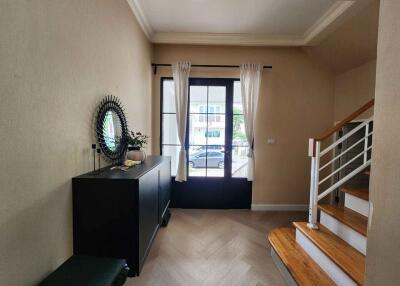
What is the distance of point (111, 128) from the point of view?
7.50 ft

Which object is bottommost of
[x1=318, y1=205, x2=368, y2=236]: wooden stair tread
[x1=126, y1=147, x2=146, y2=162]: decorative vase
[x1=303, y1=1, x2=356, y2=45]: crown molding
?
[x1=318, y1=205, x2=368, y2=236]: wooden stair tread

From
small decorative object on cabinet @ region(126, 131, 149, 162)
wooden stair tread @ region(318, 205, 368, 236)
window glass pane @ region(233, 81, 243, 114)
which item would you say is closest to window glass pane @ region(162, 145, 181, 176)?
window glass pane @ region(233, 81, 243, 114)

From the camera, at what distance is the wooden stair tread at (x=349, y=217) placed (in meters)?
2.09

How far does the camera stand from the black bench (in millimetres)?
1264

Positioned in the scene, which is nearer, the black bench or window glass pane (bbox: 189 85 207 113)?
the black bench

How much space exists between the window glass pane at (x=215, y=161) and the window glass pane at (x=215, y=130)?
0.13 metres

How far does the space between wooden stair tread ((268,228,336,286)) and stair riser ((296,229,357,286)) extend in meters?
0.03

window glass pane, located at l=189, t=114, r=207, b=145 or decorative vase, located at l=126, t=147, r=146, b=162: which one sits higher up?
window glass pane, located at l=189, t=114, r=207, b=145

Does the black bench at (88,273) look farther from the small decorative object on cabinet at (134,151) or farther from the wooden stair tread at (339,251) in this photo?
the wooden stair tread at (339,251)

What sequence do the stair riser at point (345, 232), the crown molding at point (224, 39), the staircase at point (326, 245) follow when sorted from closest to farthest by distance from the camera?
1. the staircase at point (326, 245)
2. the stair riser at point (345, 232)
3. the crown molding at point (224, 39)

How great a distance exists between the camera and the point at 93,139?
6.56ft

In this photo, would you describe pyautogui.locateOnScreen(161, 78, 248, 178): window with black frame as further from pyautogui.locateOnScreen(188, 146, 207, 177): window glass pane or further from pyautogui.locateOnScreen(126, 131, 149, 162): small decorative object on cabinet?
pyautogui.locateOnScreen(126, 131, 149, 162): small decorative object on cabinet

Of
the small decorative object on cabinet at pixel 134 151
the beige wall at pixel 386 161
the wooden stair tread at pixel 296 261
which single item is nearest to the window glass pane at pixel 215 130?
the small decorative object on cabinet at pixel 134 151

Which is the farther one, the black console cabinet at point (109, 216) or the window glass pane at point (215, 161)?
the window glass pane at point (215, 161)
